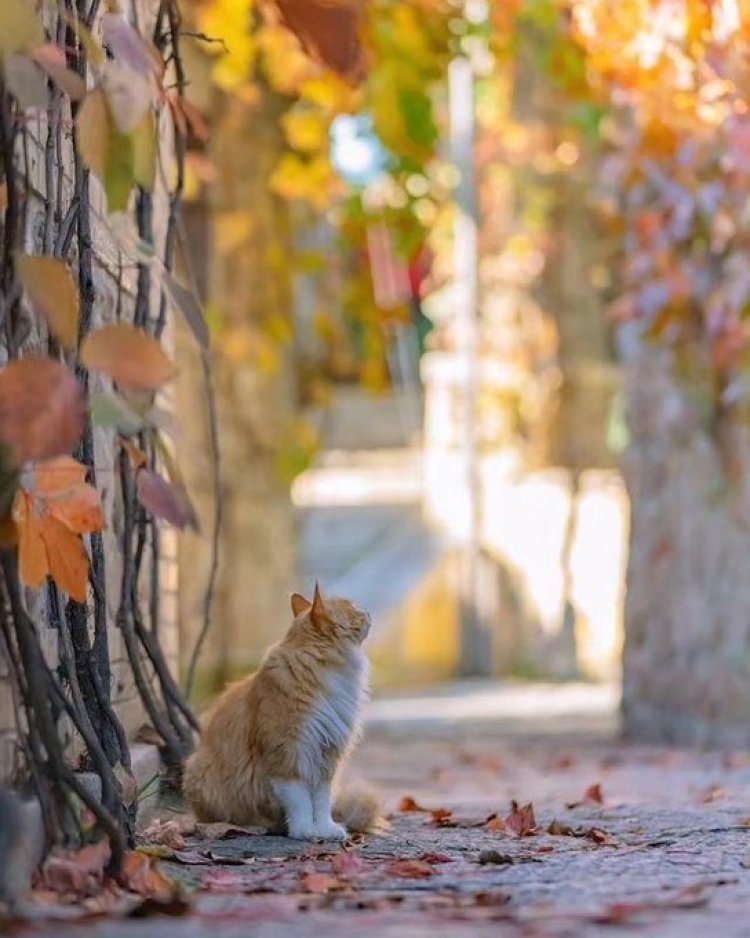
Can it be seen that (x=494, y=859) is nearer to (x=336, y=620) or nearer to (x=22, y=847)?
(x=336, y=620)

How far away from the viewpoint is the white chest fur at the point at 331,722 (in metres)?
4.61

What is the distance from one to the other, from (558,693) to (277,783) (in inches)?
362

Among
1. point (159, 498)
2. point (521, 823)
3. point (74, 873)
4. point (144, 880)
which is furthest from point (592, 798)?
point (74, 873)

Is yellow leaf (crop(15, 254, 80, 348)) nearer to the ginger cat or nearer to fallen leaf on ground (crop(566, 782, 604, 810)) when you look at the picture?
the ginger cat

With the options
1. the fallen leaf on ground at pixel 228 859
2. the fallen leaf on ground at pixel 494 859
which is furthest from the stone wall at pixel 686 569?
the fallen leaf on ground at pixel 228 859

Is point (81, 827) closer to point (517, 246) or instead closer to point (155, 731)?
point (155, 731)

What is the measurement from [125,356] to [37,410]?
1.05 ft

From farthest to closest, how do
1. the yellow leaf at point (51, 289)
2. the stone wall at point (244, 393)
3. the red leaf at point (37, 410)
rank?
the stone wall at point (244, 393)
the yellow leaf at point (51, 289)
the red leaf at point (37, 410)

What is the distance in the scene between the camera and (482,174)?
1608cm

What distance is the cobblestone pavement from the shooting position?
3156mm

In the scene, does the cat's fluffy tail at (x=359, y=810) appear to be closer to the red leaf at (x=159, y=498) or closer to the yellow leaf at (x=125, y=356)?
the red leaf at (x=159, y=498)

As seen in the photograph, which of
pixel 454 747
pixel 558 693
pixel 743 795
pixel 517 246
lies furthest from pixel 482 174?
pixel 743 795

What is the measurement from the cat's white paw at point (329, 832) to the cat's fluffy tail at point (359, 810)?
8.2 inches

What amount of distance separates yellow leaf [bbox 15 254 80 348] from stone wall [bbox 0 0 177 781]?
40cm
